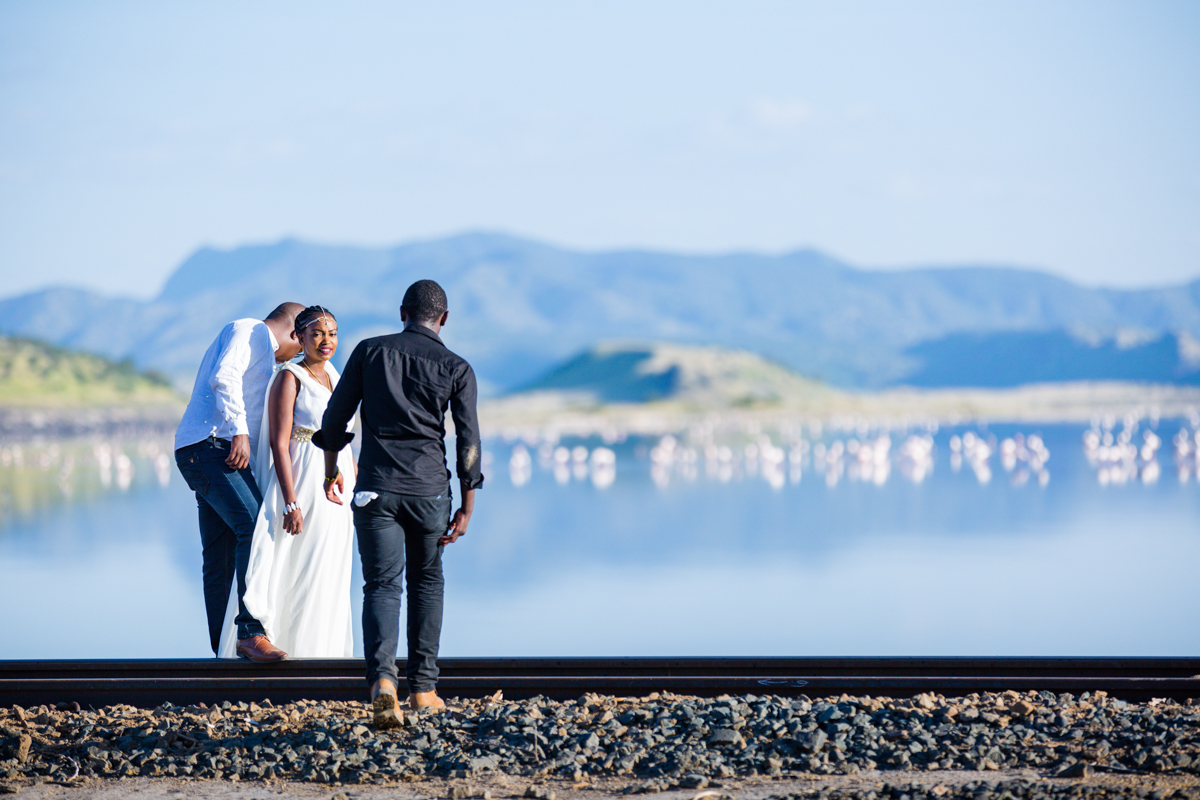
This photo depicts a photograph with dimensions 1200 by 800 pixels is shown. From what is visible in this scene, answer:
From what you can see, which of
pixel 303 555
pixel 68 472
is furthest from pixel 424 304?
pixel 68 472

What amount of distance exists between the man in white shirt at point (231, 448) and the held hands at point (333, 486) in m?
0.52

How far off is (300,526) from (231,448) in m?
0.56

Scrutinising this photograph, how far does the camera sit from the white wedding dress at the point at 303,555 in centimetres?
634

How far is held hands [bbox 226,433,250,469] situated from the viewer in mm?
6375

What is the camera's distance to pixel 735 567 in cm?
1474

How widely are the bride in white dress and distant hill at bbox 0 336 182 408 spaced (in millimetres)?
69674

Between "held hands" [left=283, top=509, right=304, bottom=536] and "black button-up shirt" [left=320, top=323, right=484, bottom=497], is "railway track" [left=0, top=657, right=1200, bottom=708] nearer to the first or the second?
"held hands" [left=283, top=509, right=304, bottom=536]

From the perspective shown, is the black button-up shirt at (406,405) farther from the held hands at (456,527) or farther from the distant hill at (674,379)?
the distant hill at (674,379)

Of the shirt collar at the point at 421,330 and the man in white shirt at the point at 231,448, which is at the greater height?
the shirt collar at the point at 421,330

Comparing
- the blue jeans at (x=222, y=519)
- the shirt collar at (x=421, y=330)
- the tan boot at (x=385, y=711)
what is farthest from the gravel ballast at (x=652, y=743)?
the shirt collar at (x=421, y=330)

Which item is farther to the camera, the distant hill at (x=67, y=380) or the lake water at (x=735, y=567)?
the distant hill at (x=67, y=380)

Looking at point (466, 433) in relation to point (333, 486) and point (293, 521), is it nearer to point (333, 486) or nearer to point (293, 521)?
point (333, 486)

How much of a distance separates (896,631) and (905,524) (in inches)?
359

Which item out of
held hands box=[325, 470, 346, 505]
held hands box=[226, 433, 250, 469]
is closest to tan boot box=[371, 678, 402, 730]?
held hands box=[325, 470, 346, 505]
